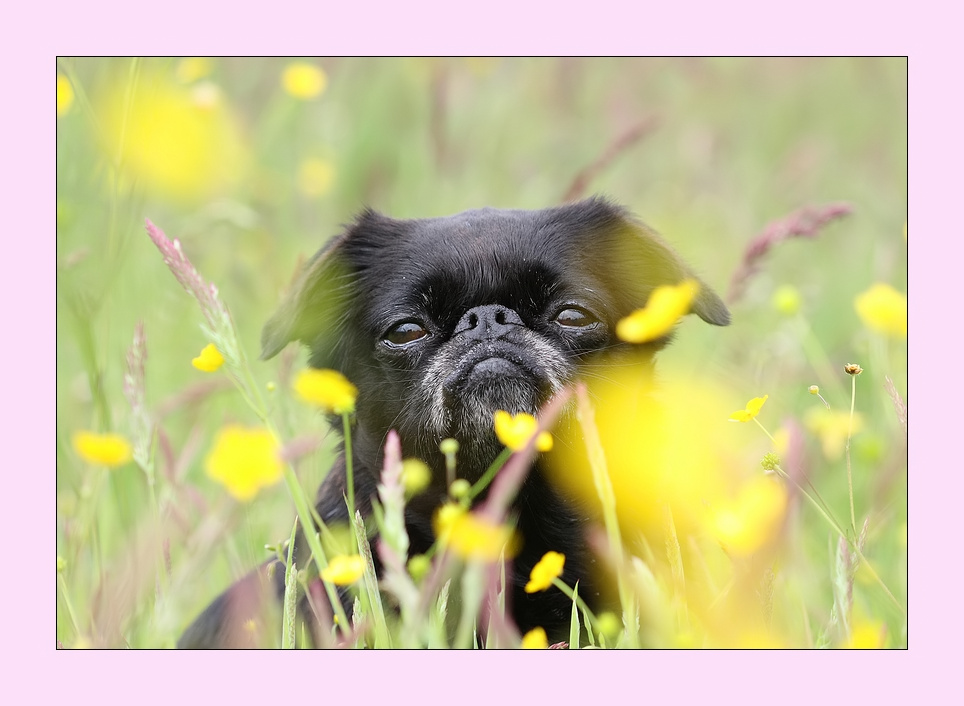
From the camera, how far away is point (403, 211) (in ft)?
15.9

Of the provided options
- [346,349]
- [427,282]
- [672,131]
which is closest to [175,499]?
[346,349]

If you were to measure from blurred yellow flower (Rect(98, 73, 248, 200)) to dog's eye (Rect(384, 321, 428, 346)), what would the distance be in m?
0.99

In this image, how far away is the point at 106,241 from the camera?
10.4ft

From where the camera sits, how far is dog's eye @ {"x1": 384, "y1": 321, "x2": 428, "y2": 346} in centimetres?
313

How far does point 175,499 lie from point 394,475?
1.53 m

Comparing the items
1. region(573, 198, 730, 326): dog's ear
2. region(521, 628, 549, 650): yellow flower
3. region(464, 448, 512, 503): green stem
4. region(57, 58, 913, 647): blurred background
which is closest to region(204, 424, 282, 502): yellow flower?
region(57, 58, 913, 647): blurred background

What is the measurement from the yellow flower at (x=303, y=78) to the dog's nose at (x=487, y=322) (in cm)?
123

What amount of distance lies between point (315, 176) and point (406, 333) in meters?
2.23

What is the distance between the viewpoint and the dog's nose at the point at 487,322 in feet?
9.87

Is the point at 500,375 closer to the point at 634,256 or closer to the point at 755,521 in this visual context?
the point at 634,256

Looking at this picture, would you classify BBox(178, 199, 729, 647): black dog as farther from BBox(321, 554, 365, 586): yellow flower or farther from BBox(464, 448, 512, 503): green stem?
BBox(321, 554, 365, 586): yellow flower

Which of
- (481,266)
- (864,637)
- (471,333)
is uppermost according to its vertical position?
(481,266)

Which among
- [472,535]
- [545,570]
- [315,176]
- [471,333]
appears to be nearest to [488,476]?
[545,570]

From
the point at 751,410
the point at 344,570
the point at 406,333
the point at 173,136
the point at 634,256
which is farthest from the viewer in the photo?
the point at 173,136
